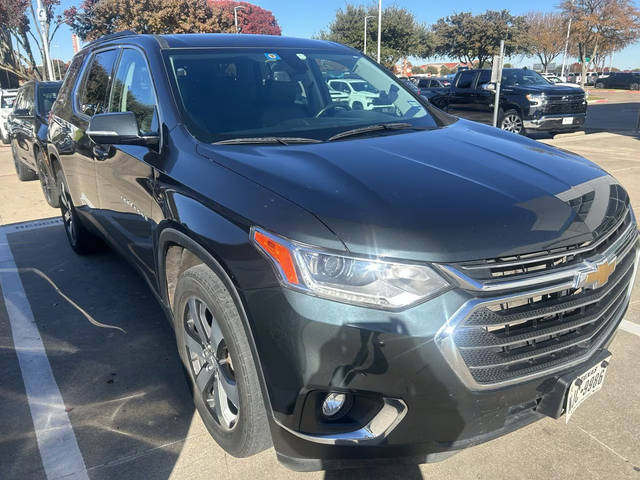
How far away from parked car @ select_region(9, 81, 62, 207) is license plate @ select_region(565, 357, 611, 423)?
206 inches

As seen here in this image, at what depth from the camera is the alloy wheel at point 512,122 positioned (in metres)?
12.9

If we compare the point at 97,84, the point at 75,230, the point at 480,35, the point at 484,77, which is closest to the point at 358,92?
the point at 97,84

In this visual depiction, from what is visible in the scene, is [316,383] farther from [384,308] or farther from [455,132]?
[455,132]

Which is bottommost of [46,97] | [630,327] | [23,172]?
[23,172]

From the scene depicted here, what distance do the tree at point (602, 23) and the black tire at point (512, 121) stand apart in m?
32.7

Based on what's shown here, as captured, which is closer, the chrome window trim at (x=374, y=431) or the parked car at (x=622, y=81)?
the chrome window trim at (x=374, y=431)

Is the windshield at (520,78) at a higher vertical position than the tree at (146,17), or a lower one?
lower

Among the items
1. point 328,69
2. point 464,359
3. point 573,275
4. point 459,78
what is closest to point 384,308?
point 464,359

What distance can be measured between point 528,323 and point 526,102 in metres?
12.1

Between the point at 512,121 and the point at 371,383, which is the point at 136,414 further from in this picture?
the point at 512,121

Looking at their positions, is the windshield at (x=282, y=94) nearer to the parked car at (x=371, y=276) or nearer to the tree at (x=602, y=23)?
the parked car at (x=371, y=276)

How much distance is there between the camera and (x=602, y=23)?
139ft

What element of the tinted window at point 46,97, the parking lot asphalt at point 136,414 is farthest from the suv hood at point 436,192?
the tinted window at point 46,97

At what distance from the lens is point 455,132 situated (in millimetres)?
2900
